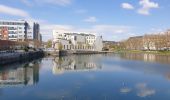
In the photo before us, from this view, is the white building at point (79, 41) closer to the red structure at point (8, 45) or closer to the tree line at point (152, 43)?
the tree line at point (152, 43)

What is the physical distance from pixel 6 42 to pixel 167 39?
58.6 metres

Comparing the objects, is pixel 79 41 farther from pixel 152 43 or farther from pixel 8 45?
pixel 8 45

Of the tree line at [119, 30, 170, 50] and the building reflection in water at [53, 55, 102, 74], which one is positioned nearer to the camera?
the building reflection in water at [53, 55, 102, 74]

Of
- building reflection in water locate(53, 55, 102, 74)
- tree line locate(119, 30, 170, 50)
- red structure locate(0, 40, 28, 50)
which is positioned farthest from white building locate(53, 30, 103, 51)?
building reflection in water locate(53, 55, 102, 74)

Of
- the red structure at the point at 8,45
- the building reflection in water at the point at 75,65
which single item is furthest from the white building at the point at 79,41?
the building reflection in water at the point at 75,65

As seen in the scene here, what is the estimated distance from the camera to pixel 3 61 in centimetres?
4706

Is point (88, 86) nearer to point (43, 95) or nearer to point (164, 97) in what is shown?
point (43, 95)

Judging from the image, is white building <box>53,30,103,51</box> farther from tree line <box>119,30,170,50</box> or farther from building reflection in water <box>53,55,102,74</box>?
building reflection in water <box>53,55,102,74</box>

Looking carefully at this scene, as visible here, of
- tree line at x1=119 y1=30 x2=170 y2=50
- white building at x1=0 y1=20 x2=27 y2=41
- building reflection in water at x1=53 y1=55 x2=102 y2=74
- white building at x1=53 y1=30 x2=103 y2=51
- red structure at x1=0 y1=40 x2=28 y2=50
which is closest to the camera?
building reflection in water at x1=53 y1=55 x2=102 y2=74

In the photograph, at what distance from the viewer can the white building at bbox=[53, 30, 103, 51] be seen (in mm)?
136475

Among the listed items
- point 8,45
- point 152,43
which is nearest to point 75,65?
point 8,45

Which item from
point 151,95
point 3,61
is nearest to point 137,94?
point 151,95

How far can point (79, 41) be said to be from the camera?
475ft

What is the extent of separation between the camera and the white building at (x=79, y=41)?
5373 inches
